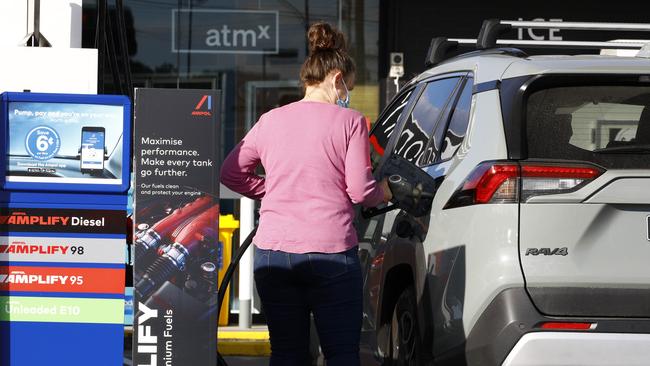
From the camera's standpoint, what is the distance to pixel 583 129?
4.90 metres

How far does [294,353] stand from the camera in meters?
4.88

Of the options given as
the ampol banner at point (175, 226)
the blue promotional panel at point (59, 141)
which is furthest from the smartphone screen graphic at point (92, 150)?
the ampol banner at point (175, 226)

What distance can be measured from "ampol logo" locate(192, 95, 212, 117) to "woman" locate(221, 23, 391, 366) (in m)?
0.26

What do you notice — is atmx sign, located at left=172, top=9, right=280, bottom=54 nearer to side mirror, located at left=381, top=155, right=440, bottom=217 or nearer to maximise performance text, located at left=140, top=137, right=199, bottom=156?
side mirror, located at left=381, top=155, right=440, bottom=217

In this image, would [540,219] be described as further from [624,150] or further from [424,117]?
[424,117]

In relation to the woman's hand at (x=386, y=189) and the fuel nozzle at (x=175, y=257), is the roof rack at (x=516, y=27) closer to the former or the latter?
the woman's hand at (x=386, y=189)

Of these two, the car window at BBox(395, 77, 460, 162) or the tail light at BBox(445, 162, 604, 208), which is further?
the car window at BBox(395, 77, 460, 162)

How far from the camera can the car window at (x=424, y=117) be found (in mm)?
5809

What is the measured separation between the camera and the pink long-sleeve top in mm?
4770

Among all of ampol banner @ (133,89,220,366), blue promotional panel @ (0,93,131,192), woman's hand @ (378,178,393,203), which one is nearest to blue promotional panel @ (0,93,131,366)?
blue promotional panel @ (0,93,131,192)

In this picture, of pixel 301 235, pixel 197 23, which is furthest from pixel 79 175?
pixel 197 23

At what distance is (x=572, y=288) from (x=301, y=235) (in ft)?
3.51

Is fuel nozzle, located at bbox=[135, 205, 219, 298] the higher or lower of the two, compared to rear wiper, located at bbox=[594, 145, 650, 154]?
lower

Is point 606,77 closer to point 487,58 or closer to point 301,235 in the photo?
point 487,58
